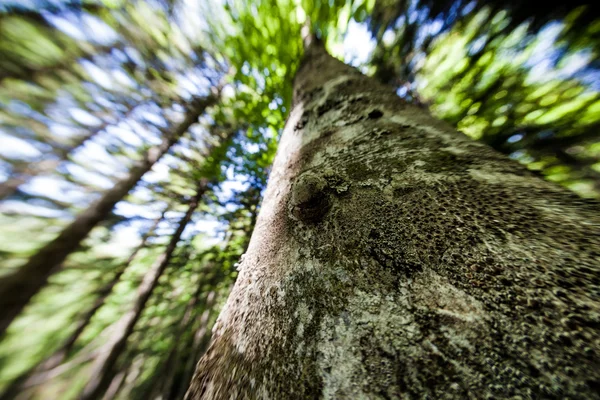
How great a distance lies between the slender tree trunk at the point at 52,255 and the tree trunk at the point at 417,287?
11.8ft

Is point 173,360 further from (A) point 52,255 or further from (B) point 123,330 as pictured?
(A) point 52,255

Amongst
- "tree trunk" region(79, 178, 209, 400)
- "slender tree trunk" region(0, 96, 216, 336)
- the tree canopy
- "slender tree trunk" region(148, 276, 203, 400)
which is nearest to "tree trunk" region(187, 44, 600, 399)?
the tree canopy

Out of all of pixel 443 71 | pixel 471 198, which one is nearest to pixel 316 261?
pixel 471 198

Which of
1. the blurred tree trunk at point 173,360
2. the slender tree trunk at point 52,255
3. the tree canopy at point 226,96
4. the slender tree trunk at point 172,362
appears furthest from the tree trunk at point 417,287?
the slender tree trunk at point 172,362

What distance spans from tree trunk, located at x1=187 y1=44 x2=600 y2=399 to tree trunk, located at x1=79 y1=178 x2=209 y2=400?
5868mm

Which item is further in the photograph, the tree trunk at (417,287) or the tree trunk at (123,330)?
the tree trunk at (123,330)

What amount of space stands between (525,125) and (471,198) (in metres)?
1.57

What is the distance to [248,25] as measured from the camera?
273 cm

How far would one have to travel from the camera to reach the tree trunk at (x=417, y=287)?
278mm

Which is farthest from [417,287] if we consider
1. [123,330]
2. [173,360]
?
[173,360]

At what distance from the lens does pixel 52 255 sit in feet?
9.73

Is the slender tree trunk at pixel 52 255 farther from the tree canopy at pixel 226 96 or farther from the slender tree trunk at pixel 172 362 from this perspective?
the slender tree trunk at pixel 172 362

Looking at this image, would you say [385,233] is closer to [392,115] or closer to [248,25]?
[392,115]

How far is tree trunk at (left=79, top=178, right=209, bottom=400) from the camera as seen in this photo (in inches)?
189
